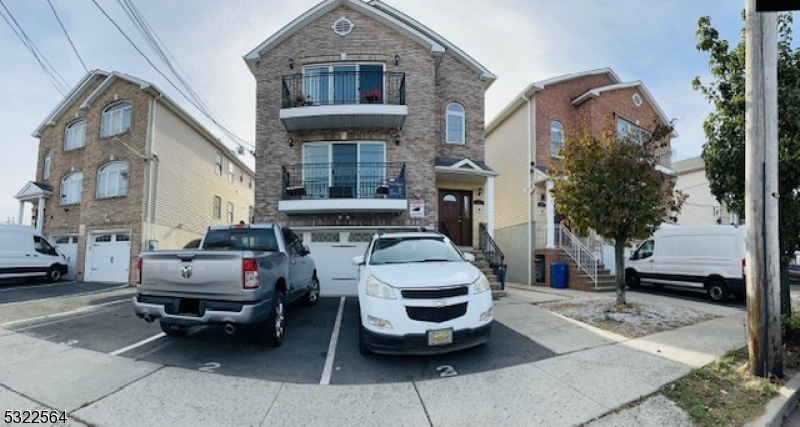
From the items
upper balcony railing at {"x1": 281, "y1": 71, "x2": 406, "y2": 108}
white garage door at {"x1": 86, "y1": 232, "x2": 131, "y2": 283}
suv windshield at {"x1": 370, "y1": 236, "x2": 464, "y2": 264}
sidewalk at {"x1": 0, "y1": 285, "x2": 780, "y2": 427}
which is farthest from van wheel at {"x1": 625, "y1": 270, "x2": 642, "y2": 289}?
white garage door at {"x1": 86, "y1": 232, "x2": 131, "y2": 283}

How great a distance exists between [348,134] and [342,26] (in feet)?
12.8

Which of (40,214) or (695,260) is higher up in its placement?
(40,214)

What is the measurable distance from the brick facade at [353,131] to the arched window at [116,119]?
6938mm

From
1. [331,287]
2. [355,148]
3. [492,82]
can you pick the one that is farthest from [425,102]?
[331,287]

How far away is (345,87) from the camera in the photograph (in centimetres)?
1290

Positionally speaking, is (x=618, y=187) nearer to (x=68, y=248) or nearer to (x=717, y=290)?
(x=717, y=290)

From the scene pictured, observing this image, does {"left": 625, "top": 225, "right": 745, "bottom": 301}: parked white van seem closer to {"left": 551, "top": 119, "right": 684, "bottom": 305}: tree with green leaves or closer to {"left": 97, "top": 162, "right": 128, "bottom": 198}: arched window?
{"left": 551, "top": 119, "right": 684, "bottom": 305}: tree with green leaves

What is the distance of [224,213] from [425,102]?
14.4 meters

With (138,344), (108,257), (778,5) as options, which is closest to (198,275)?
(138,344)

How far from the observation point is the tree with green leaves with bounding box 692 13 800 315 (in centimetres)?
523

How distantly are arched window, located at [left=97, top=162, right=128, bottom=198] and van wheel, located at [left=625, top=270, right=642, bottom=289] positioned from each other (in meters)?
19.6

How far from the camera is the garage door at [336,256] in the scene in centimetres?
1203

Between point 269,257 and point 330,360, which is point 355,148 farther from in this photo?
point 330,360

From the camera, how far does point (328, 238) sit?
1239 cm
